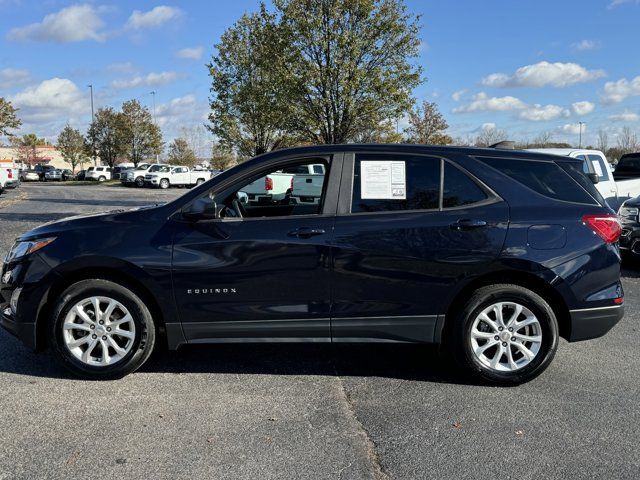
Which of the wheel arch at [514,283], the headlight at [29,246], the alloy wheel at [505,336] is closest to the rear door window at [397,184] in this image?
the wheel arch at [514,283]

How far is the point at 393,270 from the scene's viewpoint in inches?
161

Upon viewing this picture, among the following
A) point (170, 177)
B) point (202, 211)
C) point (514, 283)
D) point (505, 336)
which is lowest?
point (505, 336)

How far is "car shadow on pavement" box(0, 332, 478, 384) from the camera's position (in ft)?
14.5

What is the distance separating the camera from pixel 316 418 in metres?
3.63

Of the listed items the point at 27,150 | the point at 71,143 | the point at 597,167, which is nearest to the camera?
the point at 597,167

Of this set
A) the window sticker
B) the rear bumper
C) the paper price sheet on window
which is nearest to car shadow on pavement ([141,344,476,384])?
the rear bumper

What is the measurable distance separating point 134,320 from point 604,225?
355cm

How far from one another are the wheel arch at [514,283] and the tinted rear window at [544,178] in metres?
0.65

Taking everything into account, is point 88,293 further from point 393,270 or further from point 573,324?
point 573,324

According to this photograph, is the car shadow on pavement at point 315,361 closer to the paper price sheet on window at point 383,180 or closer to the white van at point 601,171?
the paper price sheet on window at point 383,180

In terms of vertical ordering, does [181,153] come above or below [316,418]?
above

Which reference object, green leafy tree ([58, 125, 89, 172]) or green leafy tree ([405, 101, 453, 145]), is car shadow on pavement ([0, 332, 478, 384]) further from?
A: green leafy tree ([58, 125, 89, 172])

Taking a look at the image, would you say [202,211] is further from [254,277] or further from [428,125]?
[428,125]

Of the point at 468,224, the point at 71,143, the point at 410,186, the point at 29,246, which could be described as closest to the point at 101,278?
the point at 29,246
